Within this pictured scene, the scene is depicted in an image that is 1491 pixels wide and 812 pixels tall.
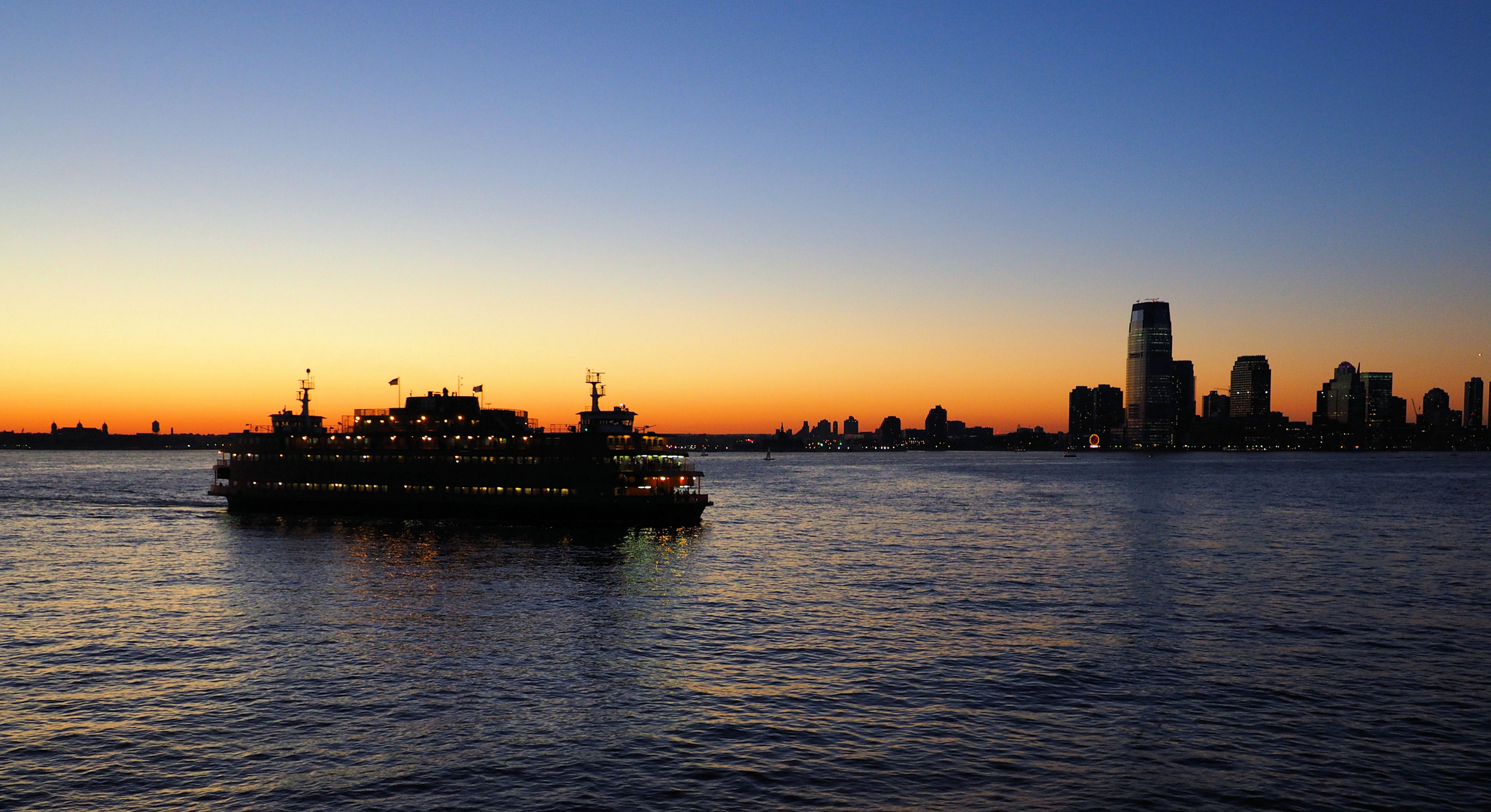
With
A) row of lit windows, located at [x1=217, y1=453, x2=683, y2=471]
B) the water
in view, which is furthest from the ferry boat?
the water

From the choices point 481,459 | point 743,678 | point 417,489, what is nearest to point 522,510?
point 481,459

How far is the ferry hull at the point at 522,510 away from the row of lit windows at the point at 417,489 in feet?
3.33

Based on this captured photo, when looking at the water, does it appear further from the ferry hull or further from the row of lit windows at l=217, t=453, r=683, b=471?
the row of lit windows at l=217, t=453, r=683, b=471

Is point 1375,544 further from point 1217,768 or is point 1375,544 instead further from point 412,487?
point 412,487

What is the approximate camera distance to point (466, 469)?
3939 inches

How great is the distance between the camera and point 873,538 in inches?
3467

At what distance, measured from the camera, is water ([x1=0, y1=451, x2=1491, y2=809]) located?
25.1m

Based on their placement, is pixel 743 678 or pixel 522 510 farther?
pixel 522 510

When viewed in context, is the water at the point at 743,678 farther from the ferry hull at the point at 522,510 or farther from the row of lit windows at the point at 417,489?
the row of lit windows at the point at 417,489

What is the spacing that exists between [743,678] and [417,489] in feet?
247

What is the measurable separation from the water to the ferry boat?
59.9ft

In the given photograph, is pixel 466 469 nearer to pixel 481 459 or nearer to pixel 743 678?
pixel 481 459

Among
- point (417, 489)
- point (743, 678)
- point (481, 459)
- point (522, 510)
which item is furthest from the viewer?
point (417, 489)

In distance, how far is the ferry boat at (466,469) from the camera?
311 feet
